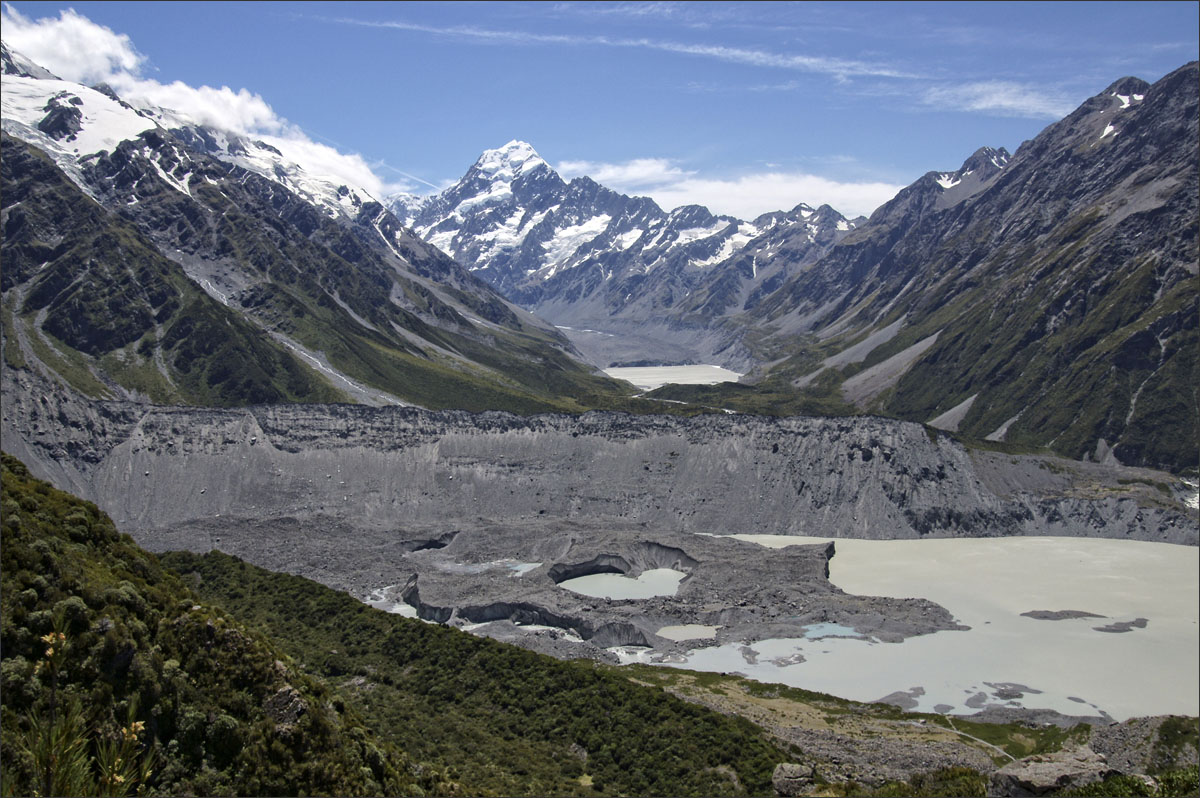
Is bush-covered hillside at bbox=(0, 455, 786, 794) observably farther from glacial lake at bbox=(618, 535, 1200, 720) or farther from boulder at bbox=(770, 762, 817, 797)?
glacial lake at bbox=(618, 535, 1200, 720)

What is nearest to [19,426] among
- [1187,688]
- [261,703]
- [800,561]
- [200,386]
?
[200,386]

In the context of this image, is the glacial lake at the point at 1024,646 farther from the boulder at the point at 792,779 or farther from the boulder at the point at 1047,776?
the boulder at the point at 1047,776

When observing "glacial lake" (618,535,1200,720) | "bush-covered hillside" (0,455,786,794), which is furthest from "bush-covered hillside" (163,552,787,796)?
"glacial lake" (618,535,1200,720)

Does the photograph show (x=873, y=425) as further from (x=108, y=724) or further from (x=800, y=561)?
(x=108, y=724)

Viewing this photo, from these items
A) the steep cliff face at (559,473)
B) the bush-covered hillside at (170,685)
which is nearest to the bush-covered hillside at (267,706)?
the bush-covered hillside at (170,685)

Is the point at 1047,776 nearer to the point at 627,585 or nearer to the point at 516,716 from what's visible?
the point at 516,716

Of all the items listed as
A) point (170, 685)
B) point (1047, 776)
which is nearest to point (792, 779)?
point (1047, 776)
